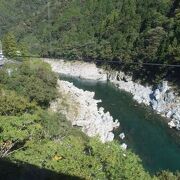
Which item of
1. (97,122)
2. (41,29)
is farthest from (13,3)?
(97,122)

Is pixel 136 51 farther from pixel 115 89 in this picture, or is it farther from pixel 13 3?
pixel 13 3

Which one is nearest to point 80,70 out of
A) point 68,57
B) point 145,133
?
point 68,57

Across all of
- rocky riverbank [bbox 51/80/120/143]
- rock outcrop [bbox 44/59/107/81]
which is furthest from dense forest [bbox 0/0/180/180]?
rock outcrop [bbox 44/59/107/81]

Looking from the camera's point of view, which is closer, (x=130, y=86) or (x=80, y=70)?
(x=130, y=86)

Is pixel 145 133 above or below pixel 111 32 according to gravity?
above

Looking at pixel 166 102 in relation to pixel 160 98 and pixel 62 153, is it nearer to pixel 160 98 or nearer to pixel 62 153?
pixel 160 98

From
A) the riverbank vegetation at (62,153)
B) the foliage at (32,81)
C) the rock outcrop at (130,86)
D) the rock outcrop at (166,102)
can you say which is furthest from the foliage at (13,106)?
the rock outcrop at (130,86)
